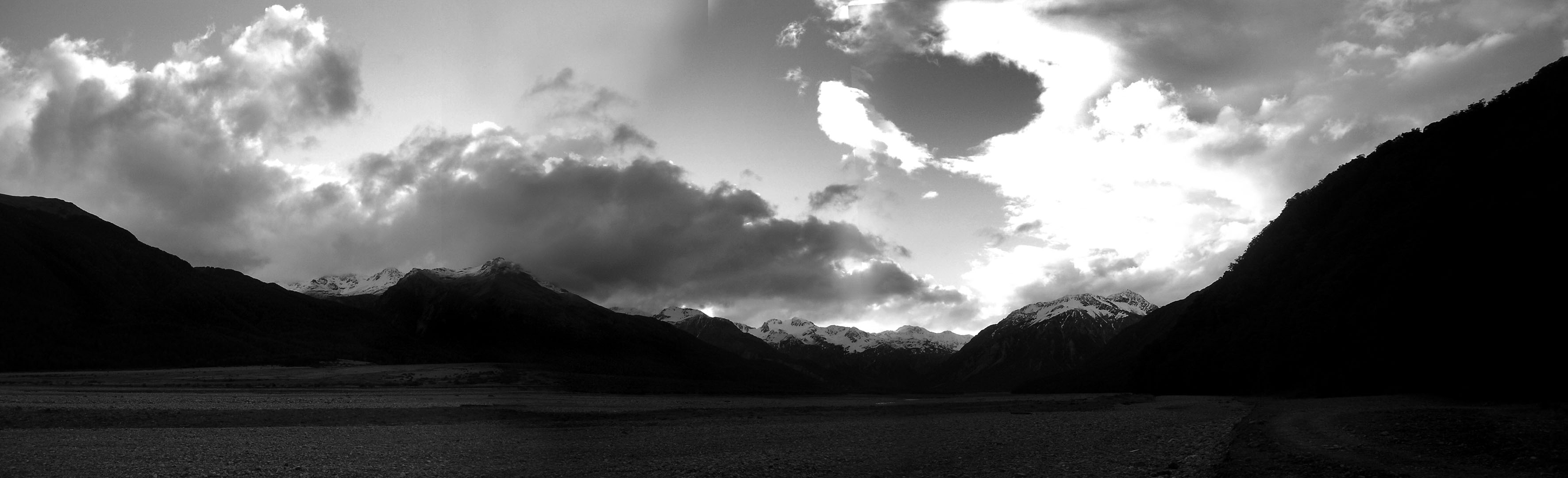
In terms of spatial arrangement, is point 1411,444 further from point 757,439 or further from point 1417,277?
point 1417,277

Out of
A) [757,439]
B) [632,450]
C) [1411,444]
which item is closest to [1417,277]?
[1411,444]

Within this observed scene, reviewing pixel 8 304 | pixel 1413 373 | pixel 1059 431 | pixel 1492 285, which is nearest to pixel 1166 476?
pixel 1059 431

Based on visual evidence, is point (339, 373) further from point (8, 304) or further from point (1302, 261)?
point (1302, 261)

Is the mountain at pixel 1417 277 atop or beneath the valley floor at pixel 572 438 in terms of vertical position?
atop

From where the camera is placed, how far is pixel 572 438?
39.0 metres

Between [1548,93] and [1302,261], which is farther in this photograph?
[1302,261]

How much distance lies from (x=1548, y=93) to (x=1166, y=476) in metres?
68.2

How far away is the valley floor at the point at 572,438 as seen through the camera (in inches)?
1005

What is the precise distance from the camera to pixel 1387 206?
2857 inches

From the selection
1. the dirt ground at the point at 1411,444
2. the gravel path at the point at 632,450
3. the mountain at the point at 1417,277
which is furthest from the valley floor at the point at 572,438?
the mountain at the point at 1417,277

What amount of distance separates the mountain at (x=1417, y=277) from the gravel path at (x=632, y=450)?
1577 cm

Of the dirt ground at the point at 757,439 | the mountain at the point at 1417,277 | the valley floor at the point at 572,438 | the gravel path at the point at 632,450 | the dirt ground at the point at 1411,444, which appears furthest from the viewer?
the mountain at the point at 1417,277

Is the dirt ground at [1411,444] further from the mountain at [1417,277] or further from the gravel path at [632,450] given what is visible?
the mountain at [1417,277]

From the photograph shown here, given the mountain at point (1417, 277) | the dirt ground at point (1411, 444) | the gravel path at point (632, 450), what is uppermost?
the mountain at point (1417, 277)
